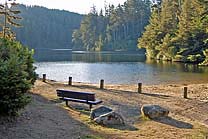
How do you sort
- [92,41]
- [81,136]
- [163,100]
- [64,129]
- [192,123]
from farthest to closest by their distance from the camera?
1. [92,41]
2. [163,100]
3. [192,123]
4. [64,129]
5. [81,136]

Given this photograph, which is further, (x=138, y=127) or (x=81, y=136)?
(x=138, y=127)

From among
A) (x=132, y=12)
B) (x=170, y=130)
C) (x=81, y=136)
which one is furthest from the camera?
(x=132, y=12)

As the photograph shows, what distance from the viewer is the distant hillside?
143m

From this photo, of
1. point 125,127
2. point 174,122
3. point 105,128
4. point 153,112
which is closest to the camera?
point 105,128

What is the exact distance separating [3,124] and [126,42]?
342 feet

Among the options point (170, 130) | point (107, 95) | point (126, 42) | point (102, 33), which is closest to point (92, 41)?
point (102, 33)

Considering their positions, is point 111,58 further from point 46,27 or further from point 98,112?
point 46,27

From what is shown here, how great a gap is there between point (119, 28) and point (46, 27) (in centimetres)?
5040

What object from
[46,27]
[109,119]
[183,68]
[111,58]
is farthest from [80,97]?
[46,27]

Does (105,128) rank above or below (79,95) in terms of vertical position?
below

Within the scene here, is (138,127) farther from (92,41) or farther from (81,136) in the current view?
(92,41)

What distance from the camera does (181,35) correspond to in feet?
194

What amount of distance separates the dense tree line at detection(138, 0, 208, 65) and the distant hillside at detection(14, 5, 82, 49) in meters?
75.1

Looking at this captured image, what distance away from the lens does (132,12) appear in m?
113
